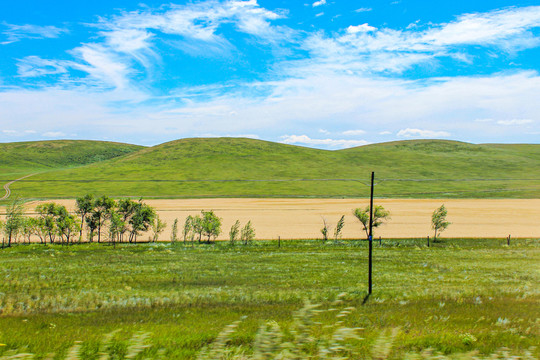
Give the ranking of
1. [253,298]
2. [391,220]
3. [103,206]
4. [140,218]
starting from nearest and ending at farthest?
[253,298] → [140,218] → [103,206] → [391,220]

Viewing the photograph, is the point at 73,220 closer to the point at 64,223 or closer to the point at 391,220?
the point at 64,223

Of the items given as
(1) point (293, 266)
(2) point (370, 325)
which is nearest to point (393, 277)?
(1) point (293, 266)

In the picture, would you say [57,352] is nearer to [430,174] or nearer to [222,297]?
[222,297]

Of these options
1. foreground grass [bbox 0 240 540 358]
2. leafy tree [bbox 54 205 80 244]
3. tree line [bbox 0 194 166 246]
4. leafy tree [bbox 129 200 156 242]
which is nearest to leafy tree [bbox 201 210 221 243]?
leafy tree [bbox 129 200 156 242]

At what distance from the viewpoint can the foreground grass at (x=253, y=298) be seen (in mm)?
8094

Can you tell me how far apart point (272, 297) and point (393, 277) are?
32.8 ft

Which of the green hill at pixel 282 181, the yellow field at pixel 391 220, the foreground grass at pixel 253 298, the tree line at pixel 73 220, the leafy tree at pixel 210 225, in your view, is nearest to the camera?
the foreground grass at pixel 253 298

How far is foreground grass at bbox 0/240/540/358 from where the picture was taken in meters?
8.09

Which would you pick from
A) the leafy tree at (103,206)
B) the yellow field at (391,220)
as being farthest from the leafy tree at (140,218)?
the yellow field at (391,220)

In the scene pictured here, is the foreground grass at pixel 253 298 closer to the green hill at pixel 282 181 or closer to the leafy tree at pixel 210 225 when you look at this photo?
the leafy tree at pixel 210 225

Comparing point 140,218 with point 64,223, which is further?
point 140,218

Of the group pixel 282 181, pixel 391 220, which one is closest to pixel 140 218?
pixel 391 220

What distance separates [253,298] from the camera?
15180 millimetres

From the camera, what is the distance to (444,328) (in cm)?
899
